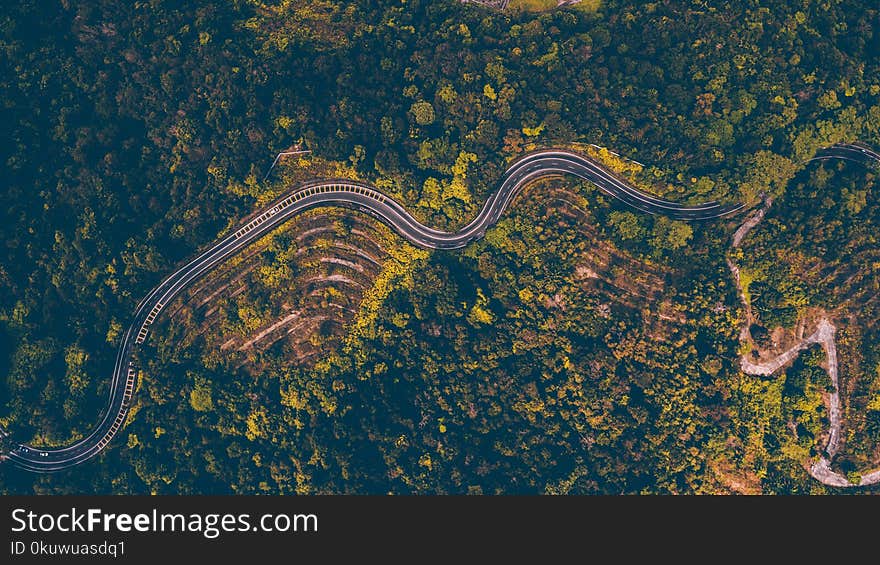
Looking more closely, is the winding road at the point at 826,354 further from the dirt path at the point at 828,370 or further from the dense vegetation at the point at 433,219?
the dense vegetation at the point at 433,219

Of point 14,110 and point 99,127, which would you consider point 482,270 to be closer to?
point 99,127

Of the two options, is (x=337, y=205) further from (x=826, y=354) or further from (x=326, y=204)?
(x=826, y=354)

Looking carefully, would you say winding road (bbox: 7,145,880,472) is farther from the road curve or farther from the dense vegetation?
the dense vegetation

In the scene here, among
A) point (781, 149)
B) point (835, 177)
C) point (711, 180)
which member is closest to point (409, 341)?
point (711, 180)

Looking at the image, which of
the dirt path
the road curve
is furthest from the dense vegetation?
the dirt path

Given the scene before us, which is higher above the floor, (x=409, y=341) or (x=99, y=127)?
(x=99, y=127)

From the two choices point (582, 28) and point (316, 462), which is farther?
point (582, 28)
